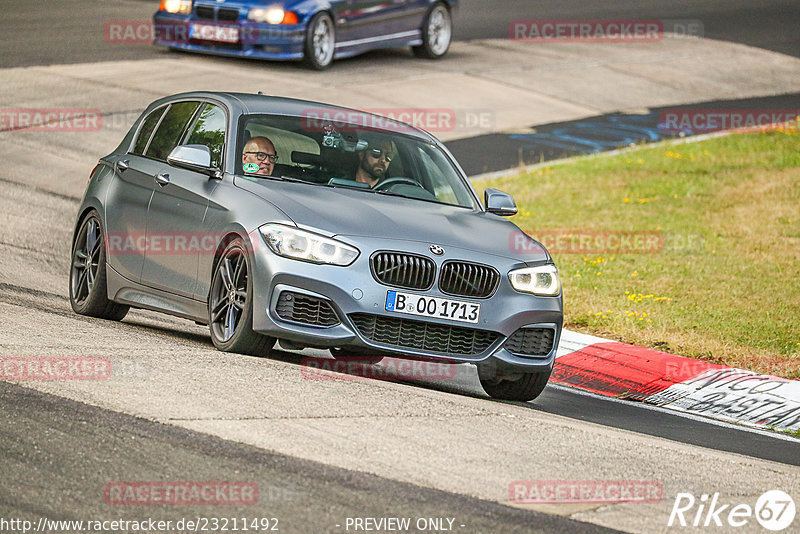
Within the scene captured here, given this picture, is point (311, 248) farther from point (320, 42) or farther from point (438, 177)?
point (320, 42)

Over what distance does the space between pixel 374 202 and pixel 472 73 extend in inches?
647

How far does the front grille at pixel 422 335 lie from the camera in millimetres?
8023

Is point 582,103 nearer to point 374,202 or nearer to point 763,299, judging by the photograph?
point 763,299

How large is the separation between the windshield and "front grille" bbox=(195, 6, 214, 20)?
43.3ft

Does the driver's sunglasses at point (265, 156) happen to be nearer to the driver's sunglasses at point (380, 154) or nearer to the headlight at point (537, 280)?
the driver's sunglasses at point (380, 154)

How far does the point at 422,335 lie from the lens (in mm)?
8125

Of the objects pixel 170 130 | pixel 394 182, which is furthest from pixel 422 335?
pixel 170 130

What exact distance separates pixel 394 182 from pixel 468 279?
133 cm

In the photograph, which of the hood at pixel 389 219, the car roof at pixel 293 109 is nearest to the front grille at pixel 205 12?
the car roof at pixel 293 109

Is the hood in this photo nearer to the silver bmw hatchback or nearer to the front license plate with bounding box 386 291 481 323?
the silver bmw hatchback

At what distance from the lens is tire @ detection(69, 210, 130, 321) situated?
9.95m

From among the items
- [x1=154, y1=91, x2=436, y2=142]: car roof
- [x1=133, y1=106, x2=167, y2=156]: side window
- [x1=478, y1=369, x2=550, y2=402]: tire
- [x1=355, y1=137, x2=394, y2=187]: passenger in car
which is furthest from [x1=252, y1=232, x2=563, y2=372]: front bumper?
[x1=133, y1=106, x2=167, y2=156]: side window

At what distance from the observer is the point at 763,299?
12.8m

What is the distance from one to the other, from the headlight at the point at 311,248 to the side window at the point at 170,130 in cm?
206
